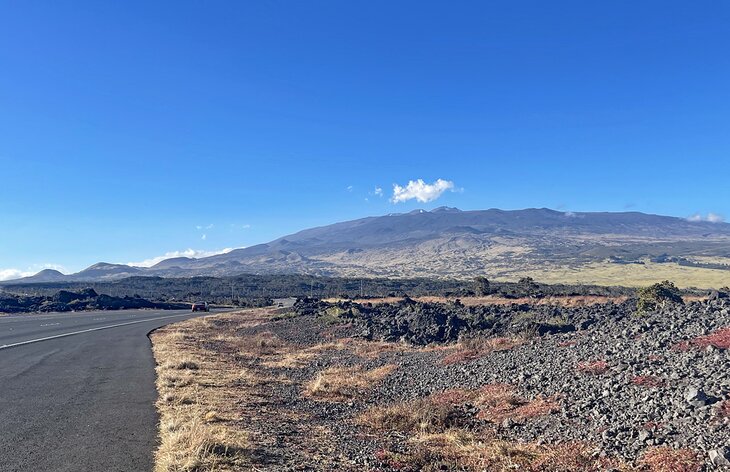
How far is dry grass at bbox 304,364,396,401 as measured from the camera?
1263cm

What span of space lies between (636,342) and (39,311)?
55.6 m

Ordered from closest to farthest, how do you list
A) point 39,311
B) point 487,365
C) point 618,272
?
point 487,365 → point 39,311 → point 618,272

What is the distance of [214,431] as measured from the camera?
8.18 metres

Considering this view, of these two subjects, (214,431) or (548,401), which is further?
(548,401)

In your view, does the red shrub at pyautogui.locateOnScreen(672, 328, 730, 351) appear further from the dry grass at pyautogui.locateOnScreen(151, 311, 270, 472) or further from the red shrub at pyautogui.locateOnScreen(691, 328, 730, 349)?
the dry grass at pyautogui.locateOnScreen(151, 311, 270, 472)

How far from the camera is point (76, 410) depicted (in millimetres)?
9703

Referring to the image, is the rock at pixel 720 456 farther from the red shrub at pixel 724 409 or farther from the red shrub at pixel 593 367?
the red shrub at pixel 593 367

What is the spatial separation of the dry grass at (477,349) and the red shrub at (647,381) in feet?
20.6

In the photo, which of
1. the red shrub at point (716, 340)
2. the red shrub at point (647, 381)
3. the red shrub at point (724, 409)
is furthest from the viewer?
the red shrub at point (716, 340)

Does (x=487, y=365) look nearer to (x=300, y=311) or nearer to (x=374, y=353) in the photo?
(x=374, y=353)

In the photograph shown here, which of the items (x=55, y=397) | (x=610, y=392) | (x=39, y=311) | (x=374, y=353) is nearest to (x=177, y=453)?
(x=55, y=397)

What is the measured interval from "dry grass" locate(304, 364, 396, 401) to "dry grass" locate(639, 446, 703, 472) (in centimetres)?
704

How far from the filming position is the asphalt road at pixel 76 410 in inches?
276

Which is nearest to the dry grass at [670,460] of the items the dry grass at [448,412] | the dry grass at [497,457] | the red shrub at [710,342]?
the dry grass at [497,457]
